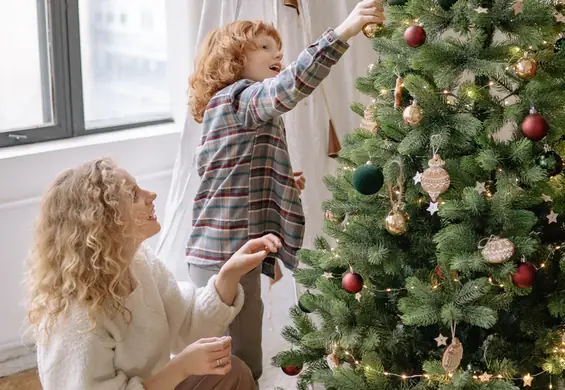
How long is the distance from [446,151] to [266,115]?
1.96 ft

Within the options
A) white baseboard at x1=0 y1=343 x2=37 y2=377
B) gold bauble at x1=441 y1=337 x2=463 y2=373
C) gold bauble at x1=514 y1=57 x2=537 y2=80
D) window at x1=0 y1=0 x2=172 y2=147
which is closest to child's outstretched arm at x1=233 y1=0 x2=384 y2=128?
gold bauble at x1=514 y1=57 x2=537 y2=80

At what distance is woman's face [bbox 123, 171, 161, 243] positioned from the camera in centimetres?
197

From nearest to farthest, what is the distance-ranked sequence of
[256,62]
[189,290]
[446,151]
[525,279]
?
[525,279], [446,151], [189,290], [256,62]

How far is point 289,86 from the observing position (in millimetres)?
2152

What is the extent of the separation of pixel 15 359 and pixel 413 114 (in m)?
1.80

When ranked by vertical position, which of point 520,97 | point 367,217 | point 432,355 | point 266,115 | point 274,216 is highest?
point 520,97

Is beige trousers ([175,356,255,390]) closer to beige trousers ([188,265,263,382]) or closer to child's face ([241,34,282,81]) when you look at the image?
beige trousers ([188,265,263,382])

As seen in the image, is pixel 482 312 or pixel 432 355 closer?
pixel 482 312

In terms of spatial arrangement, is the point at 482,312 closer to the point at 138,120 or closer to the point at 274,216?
the point at 274,216

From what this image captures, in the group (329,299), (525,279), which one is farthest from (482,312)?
(329,299)

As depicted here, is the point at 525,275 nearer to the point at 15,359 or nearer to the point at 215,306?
the point at 215,306

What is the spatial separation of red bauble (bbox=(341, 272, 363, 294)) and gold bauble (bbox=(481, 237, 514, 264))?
30 centimetres

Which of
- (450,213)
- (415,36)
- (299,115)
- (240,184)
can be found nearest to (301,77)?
(240,184)

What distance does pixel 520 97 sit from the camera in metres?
1.72
